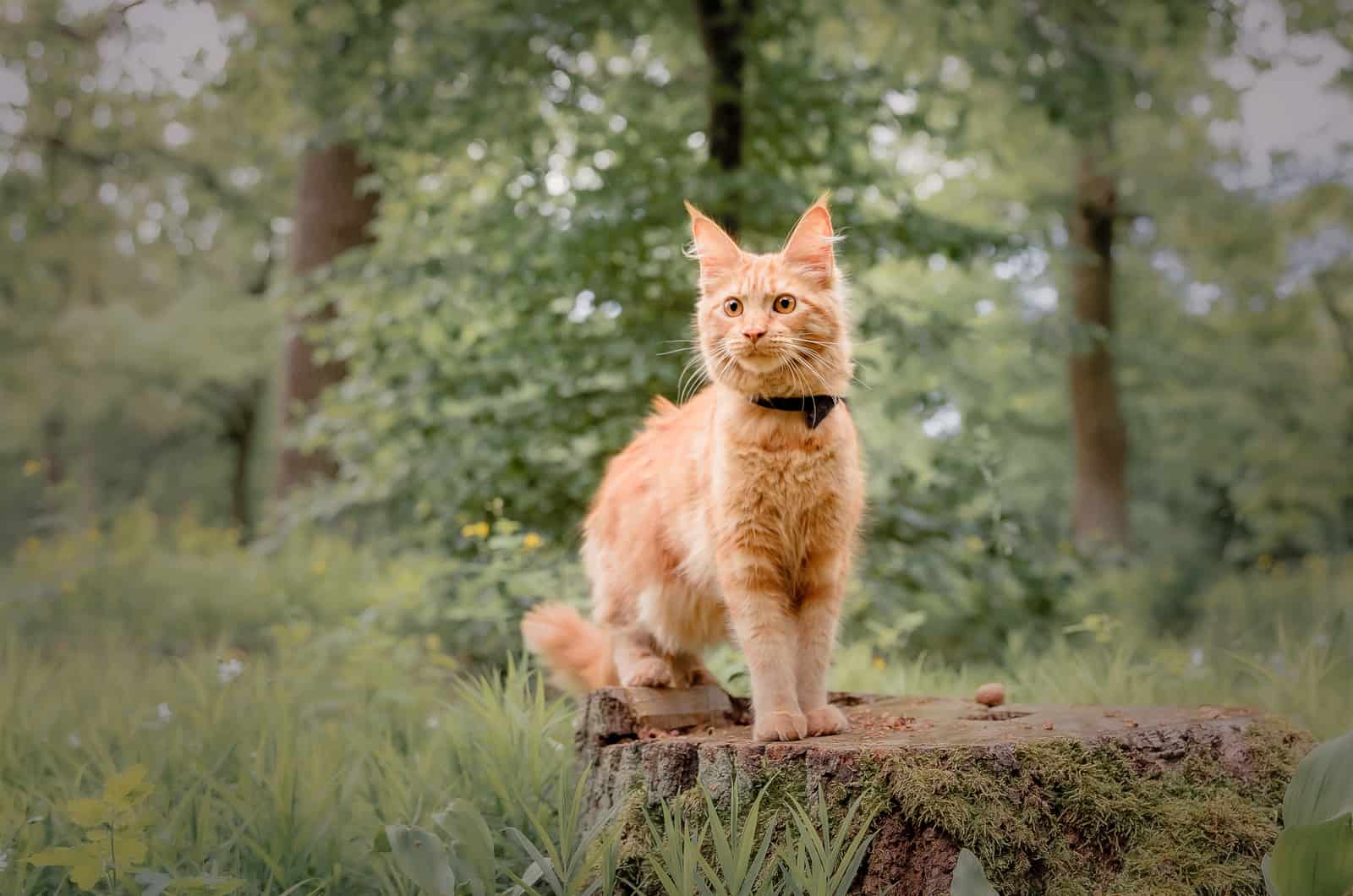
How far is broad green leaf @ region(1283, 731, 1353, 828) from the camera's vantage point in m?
2.17

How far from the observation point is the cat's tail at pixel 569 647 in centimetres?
352

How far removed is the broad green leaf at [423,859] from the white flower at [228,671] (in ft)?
5.74

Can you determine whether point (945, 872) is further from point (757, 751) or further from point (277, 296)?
point (277, 296)

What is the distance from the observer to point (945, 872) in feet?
7.25

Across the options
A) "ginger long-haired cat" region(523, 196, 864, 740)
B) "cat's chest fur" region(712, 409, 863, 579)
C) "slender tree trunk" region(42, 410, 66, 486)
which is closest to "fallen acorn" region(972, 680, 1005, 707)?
"ginger long-haired cat" region(523, 196, 864, 740)

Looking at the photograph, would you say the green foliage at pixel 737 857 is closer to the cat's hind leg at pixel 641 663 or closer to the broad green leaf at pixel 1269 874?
the cat's hind leg at pixel 641 663

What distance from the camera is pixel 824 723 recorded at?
2.68 meters

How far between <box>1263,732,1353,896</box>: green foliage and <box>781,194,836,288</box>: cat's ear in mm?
1690

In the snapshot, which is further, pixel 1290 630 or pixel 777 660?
pixel 1290 630

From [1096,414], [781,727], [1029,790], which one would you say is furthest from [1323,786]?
[1096,414]

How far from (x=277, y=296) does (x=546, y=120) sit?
6.82 ft

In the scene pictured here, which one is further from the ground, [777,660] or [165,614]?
[777,660]

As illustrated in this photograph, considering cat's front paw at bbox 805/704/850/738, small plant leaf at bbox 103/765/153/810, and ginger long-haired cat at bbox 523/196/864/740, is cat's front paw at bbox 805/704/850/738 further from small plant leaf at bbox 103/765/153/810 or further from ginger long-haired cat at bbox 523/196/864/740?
small plant leaf at bbox 103/765/153/810

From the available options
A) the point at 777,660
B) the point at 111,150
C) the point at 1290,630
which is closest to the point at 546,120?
the point at 777,660
